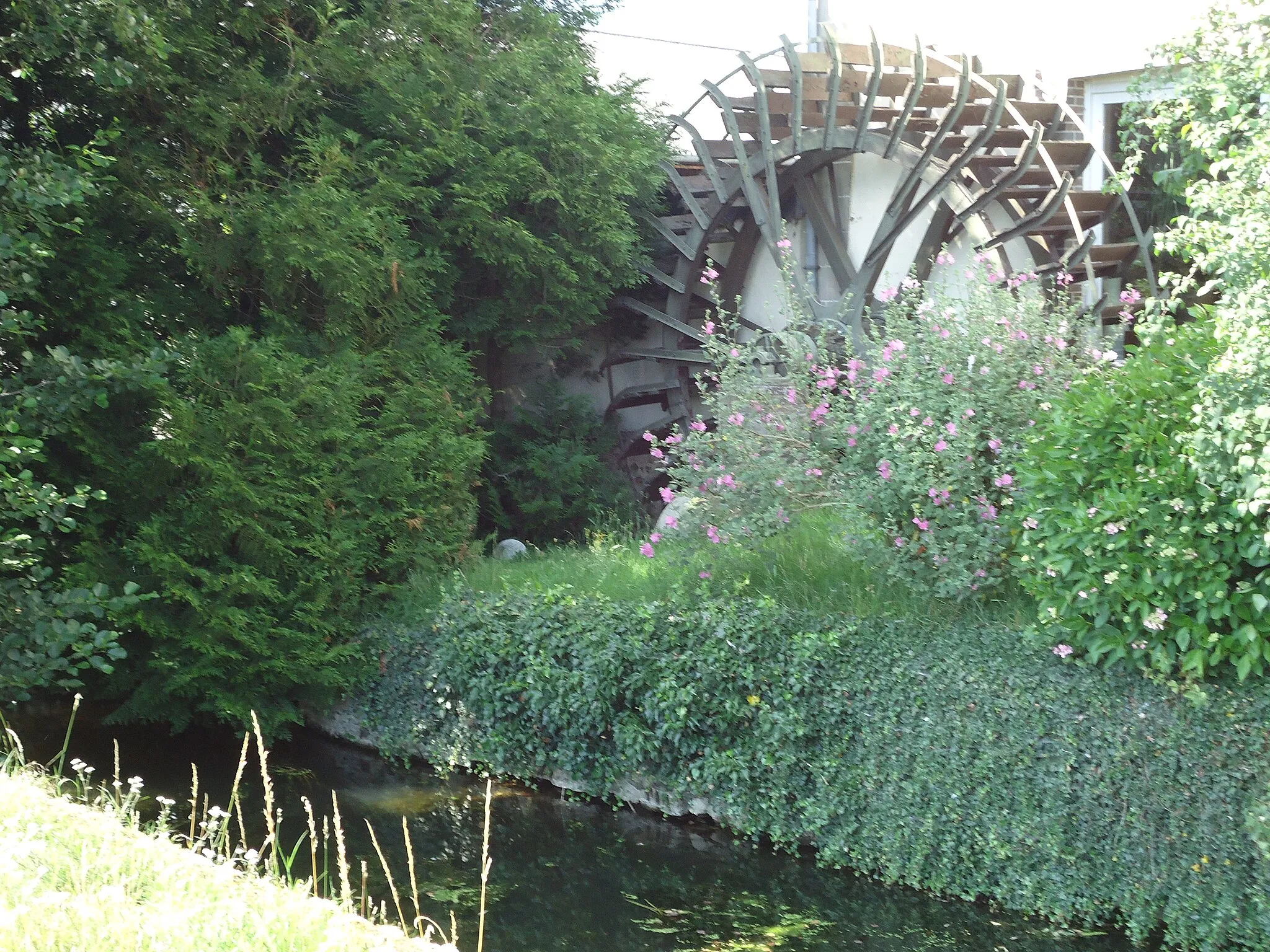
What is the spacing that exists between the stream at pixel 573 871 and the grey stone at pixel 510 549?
2.40m

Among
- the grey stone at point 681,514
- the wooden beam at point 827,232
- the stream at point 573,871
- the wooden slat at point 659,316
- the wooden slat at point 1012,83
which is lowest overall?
the stream at point 573,871

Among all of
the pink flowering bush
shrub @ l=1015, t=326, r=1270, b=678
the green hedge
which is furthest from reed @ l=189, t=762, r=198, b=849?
shrub @ l=1015, t=326, r=1270, b=678

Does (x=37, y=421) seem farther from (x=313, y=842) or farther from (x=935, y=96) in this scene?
(x=935, y=96)

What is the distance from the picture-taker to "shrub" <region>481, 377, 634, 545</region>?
1045cm

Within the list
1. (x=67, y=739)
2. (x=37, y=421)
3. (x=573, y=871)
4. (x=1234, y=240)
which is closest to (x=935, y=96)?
(x=1234, y=240)

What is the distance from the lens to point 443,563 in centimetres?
849

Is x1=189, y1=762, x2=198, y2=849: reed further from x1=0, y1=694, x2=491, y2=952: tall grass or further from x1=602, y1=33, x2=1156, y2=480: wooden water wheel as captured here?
x1=602, y1=33, x2=1156, y2=480: wooden water wheel

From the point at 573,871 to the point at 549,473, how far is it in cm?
489

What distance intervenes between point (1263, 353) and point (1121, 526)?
2.97ft

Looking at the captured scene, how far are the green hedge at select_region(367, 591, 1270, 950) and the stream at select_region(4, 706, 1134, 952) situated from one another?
0.57 ft

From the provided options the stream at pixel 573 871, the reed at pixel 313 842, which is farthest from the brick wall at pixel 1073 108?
the reed at pixel 313 842

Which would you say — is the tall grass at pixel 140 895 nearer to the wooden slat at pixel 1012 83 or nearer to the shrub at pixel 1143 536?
the shrub at pixel 1143 536

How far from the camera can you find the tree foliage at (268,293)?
7.22 meters

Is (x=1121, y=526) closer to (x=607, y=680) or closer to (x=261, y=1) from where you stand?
(x=607, y=680)
